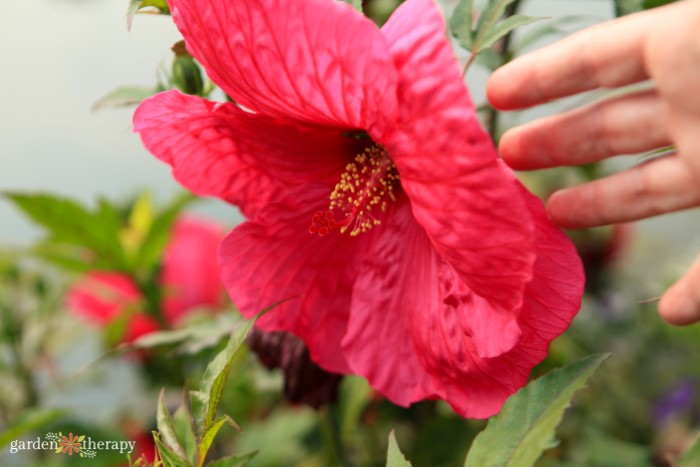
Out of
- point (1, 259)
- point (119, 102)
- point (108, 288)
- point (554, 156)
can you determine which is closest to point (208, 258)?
point (108, 288)

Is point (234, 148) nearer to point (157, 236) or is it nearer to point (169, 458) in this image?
point (169, 458)

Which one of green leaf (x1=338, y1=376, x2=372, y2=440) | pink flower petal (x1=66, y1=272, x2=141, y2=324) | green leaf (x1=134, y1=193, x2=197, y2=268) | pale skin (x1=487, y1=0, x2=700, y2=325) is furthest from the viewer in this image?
pink flower petal (x1=66, y1=272, x2=141, y2=324)

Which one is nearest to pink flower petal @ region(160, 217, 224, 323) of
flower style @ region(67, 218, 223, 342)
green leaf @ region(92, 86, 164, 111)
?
flower style @ region(67, 218, 223, 342)

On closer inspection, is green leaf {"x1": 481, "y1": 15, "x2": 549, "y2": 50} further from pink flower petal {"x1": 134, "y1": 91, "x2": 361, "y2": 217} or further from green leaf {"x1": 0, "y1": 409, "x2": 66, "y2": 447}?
green leaf {"x1": 0, "y1": 409, "x2": 66, "y2": 447}

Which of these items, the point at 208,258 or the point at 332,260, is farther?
the point at 208,258

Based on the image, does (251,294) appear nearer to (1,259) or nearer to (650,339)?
(1,259)

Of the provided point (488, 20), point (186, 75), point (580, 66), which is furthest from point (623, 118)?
point (186, 75)

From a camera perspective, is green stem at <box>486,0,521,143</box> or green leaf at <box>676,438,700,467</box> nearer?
green leaf at <box>676,438,700,467</box>
